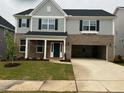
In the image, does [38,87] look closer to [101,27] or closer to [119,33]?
[101,27]

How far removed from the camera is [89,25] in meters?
33.4

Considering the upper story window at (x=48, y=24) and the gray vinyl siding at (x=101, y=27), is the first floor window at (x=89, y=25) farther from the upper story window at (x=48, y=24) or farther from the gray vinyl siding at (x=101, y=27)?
the upper story window at (x=48, y=24)

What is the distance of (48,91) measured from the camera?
12133 mm

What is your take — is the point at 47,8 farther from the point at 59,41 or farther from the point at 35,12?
the point at 59,41

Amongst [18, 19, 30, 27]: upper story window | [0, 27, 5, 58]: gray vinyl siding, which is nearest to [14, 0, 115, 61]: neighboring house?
[18, 19, 30, 27]: upper story window

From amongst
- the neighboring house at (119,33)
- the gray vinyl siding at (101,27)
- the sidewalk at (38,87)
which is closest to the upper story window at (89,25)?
the gray vinyl siding at (101,27)

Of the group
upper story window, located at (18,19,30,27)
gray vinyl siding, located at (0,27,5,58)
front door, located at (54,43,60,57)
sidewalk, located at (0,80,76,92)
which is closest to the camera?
sidewalk, located at (0,80,76,92)

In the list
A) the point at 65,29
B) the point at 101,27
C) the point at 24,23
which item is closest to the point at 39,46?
the point at 24,23

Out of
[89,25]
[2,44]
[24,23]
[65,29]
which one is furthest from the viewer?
[2,44]

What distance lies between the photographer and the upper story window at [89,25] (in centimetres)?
3341

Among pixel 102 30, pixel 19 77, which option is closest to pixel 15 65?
pixel 19 77

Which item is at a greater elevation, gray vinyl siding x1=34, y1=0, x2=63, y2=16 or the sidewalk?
gray vinyl siding x1=34, y1=0, x2=63, y2=16

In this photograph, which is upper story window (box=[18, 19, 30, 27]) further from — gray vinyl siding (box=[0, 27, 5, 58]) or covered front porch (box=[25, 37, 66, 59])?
gray vinyl siding (box=[0, 27, 5, 58])

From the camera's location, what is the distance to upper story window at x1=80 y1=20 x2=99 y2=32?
1315 inches
